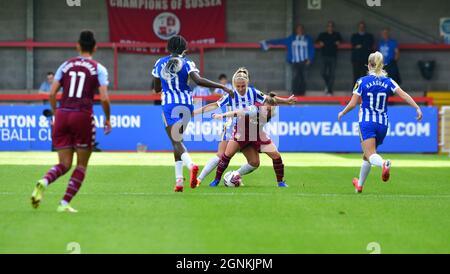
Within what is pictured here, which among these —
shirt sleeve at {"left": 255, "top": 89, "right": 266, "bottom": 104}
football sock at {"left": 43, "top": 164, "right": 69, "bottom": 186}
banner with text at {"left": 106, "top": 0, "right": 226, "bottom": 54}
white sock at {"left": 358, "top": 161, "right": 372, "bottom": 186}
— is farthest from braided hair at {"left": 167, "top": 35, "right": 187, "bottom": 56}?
banner with text at {"left": 106, "top": 0, "right": 226, "bottom": 54}

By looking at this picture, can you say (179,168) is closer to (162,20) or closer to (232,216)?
(232,216)

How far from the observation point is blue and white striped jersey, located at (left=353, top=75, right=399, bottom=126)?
49.6 ft

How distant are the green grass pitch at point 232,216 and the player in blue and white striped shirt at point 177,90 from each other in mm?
643

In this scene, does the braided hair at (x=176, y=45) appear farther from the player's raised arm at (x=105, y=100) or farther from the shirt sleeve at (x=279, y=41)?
the shirt sleeve at (x=279, y=41)

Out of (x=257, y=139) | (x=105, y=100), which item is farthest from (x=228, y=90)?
(x=105, y=100)

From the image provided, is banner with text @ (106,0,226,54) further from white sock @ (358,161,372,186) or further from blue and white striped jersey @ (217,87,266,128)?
white sock @ (358,161,372,186)

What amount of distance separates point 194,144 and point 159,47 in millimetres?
7000

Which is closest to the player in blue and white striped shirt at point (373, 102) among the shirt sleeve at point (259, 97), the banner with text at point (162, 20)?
the shirt sleeve at point (259, 97)

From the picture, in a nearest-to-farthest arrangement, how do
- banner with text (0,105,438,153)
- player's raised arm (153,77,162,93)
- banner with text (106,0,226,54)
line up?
1. player's raised arm (153,77,162,93)
2. banner with text (0,105,438,153)
3. banner with text (106,0,226,54)

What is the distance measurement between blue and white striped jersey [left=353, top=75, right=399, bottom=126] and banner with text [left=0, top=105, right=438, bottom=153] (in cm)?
1330

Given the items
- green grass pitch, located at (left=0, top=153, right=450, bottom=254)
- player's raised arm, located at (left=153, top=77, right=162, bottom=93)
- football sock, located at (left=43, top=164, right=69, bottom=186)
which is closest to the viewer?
green grass pitch, located at (left=0, top=153, right=450, bottom=254)

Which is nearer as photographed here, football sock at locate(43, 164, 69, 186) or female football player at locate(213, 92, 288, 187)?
football sock at locate(43, 164, 69, 186)

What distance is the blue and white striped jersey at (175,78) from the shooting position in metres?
15.2
